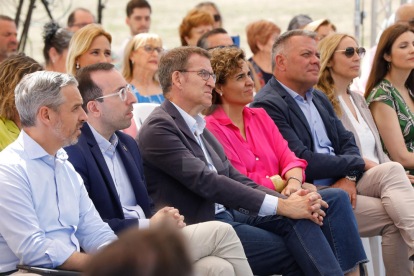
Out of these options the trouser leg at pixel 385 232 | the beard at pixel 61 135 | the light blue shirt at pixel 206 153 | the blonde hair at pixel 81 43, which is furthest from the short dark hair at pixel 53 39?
the trouser leg at pixel 385 232

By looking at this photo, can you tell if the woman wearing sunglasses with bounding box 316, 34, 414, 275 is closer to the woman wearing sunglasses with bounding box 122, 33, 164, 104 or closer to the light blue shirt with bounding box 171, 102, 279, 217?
the light blue shirt with bounding box 171, 102, 279, 217

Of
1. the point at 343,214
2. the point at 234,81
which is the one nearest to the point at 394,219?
the point at 343,214

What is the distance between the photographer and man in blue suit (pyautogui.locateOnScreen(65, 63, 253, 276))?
2164mm

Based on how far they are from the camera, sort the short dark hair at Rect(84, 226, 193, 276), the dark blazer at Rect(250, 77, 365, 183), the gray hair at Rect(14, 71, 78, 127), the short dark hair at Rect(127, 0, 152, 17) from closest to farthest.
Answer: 1. the short dark hair at Rect(84, 226, 193, 276)
2. the gray hair at Rect(14, 71, 78, 127)
3. the dark blazer at Rect(250, 77, 365, 183)
4. the short dark hair at Rect(127, 0, 152, 17)

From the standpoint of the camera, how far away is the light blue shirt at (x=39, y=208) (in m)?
1.79

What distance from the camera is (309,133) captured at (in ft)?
11.1

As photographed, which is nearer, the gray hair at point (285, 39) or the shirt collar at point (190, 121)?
the shirt collar at point (190, 121)

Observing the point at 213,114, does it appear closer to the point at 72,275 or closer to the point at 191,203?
the point at 191,203

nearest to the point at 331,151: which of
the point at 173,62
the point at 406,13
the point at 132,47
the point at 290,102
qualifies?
the point at 290,102

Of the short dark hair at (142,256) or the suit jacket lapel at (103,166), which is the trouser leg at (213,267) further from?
the short dark hair at (142,256)

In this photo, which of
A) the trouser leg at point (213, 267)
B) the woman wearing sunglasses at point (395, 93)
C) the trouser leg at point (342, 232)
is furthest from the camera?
the woman wearing sunglasses at point (395, 93)

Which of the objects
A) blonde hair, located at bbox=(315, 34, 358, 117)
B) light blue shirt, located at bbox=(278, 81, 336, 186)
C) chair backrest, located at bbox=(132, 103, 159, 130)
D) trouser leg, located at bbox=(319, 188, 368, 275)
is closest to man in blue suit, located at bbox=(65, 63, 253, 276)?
trouser leg, located at bbox=(319, 188, 368, 275)

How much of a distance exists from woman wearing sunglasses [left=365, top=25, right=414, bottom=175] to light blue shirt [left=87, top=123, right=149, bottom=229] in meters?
2.25

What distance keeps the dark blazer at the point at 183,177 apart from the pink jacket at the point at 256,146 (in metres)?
0.30
